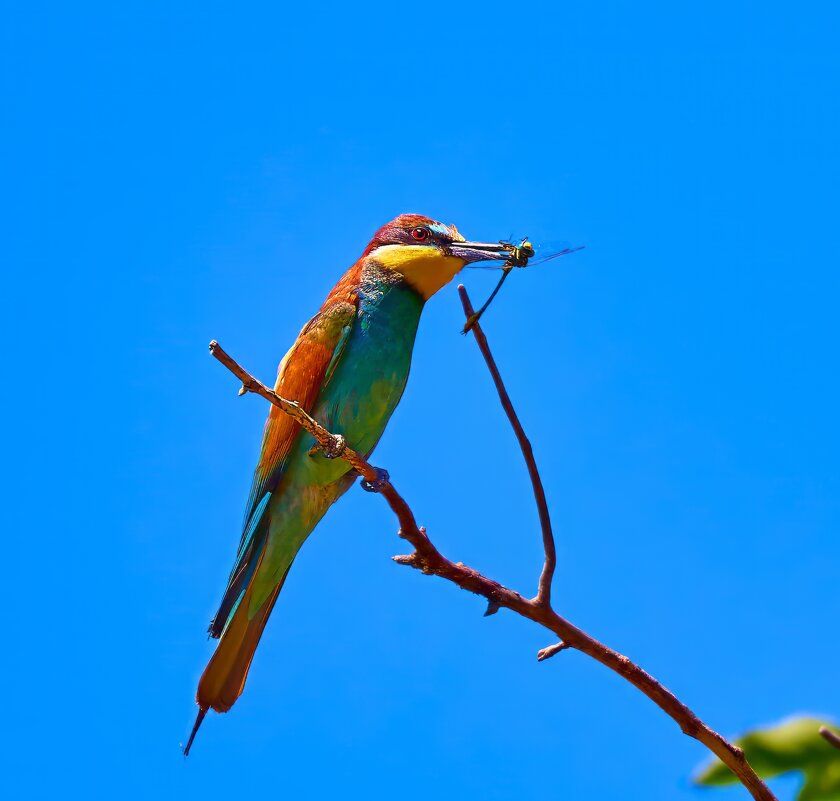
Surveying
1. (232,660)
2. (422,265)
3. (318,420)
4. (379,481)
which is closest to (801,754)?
(379,481)

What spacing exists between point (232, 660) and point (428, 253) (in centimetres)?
197

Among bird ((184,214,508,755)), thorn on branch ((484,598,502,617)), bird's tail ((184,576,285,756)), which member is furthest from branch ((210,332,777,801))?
bird's tail ((184,576,285,756))

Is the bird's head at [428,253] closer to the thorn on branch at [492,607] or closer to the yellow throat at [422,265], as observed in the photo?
the yellow throat at [422,265]

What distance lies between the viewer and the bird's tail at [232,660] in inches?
144

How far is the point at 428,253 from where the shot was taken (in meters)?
4.40

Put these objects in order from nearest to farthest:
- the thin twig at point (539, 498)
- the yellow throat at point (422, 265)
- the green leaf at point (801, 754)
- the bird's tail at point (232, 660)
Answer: the green leaf at point (801, 754) < the thin twig at point (539, 498) < the bird's tail at point (232, 660) < the yellow throat at point (422, 265)

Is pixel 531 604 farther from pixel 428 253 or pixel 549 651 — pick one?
pixel 428 253

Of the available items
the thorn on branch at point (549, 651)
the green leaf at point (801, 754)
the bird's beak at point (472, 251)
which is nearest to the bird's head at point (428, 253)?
the bird's beak at point (472, 251)

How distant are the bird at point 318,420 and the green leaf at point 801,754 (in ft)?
6.70

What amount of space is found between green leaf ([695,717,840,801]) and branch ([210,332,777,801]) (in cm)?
14

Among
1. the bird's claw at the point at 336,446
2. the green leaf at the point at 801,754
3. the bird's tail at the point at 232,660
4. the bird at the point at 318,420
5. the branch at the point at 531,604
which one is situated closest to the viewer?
the green leaf at the point at 801,754

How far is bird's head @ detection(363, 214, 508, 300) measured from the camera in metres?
4.34

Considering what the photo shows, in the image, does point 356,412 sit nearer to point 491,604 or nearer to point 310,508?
point 310,508

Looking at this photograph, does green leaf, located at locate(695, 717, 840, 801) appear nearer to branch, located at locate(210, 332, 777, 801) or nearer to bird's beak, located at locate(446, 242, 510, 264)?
branch, located at locate(210, 332, 777, 801)
